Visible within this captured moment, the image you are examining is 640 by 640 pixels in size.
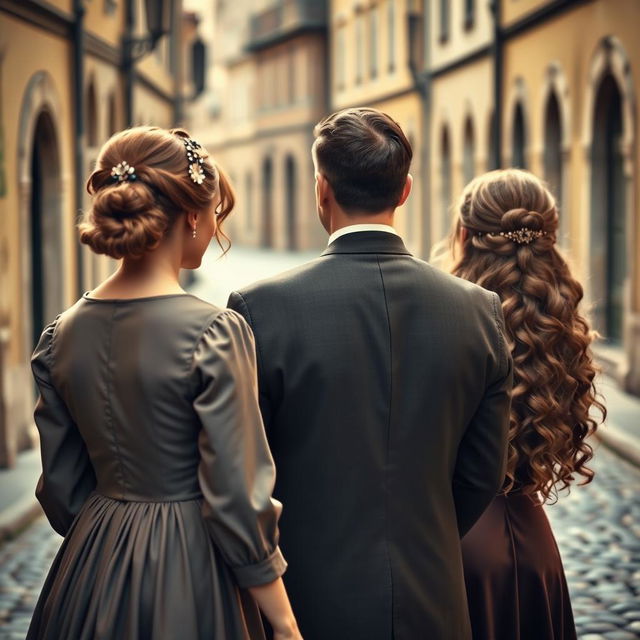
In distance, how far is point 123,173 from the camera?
2736 mm

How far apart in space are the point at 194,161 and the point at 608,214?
11.9 metres

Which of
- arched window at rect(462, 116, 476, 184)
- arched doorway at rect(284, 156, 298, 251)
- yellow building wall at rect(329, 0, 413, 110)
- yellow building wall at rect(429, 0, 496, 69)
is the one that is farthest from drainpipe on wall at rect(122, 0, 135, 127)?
arched doorway at rect(284, 156, 298, 251)

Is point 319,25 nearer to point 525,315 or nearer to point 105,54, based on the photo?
point 105,54

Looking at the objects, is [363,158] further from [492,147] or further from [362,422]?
[492,147]

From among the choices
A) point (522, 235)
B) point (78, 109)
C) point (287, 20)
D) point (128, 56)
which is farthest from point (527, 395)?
point (287, 20)

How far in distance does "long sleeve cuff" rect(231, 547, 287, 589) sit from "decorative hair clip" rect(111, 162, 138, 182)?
33.2 inches

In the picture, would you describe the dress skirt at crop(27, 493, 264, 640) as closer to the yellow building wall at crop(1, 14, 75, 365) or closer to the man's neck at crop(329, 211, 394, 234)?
the man's neck at crop(329, 211, 394, 234)

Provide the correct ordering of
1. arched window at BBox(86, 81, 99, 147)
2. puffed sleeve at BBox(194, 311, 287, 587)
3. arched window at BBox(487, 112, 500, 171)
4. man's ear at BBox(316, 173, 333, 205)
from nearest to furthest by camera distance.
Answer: puffed sleeve at BBox(194, 311, 287, 587) < man's ear at BBox(316, 173, 333, 205) < arched window at BBox(86, 81, 99, 147) < arched window at BBox(487, 112, 500, 171)

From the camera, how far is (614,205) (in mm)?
13977

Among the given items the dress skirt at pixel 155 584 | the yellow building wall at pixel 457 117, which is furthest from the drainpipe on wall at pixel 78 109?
the dress skirt at pixel 155 584

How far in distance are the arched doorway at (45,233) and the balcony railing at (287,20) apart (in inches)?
1138

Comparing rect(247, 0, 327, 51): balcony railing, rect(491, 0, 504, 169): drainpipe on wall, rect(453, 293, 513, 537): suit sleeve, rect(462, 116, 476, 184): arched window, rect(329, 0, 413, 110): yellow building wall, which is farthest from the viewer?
rect(247, 0, 327, 51): balcony railing

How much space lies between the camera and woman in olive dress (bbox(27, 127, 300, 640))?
263cm

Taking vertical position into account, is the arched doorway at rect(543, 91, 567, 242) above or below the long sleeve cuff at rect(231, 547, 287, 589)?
above
